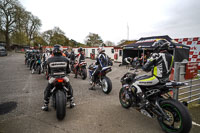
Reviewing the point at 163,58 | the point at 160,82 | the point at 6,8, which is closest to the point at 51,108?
the point at 160,82

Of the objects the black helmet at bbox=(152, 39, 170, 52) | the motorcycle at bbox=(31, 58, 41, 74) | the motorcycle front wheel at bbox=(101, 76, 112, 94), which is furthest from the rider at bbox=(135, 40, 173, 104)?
the motorcycle at bbox=(31, 58, 41, 74)

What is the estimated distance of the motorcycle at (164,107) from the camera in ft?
6.93

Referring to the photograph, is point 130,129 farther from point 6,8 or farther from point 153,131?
point 6,8

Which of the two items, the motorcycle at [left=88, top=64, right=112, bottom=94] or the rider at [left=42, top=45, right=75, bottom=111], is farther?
the motorcycle at [left=88, top=64, right=112, bottom=94]

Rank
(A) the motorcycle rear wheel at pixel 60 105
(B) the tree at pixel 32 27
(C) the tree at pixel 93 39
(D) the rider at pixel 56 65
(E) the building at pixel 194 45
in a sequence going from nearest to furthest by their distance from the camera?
(A) the motorcycle rear wheel at pixel 60 105 → (D) the rider at pixel 56 65 → (E) the building at pixel 194 45 → (B) the tree at pixel 32 27 → (C) the tree at pixel 93 39

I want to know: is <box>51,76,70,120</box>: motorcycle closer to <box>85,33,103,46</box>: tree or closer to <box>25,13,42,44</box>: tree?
<box>25,13,42,44</box>: tree

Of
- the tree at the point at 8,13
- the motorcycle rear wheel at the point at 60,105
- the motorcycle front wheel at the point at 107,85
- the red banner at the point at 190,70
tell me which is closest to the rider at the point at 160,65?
the red banner at the point at 190,70

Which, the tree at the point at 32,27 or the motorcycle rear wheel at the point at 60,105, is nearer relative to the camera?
the motorcycle rear wheel at the point at 60,105

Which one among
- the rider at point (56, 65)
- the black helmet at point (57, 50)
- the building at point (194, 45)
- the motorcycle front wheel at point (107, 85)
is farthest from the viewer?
the building at point (194, 45)

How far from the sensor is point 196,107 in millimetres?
3570

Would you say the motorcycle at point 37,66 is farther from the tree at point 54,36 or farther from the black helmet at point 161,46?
the tree at point 54,36

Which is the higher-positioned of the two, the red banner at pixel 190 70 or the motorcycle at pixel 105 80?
the red banner at pixel 190 70

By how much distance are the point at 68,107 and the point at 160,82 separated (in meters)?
2.56

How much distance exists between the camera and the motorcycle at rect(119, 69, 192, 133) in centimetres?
211
